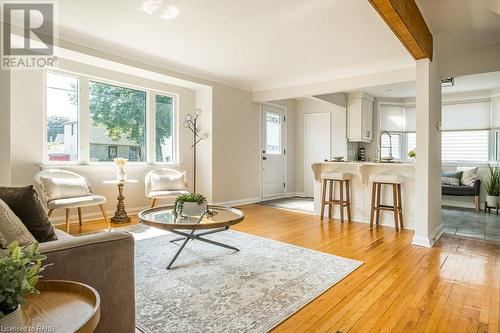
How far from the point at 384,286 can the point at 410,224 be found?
2260mm

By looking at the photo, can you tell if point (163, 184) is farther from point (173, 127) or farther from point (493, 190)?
point (493, 190)

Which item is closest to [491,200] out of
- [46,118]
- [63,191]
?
[63,191]

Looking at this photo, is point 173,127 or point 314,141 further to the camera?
point 314,141

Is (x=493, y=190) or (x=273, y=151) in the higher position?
(x=273, y=151)

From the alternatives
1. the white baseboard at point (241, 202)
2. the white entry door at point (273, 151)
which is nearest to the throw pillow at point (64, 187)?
the white baseboard at point (241, 202)

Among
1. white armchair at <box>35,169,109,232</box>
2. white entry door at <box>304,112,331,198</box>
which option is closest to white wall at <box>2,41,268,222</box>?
white armchair at <box>35,169,109,232</box>

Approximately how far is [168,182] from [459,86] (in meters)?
6.02

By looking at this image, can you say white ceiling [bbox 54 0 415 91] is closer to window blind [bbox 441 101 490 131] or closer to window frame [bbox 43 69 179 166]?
window frame [bbox 43 69 179 166]

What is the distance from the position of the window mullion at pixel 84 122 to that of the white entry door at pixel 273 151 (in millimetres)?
3562

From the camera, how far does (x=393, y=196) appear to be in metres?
4.24

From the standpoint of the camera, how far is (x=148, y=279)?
7.86 ft

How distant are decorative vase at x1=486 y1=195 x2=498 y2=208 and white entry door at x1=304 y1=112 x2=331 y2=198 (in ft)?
10.4

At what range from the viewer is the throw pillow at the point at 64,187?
3541 millimetres

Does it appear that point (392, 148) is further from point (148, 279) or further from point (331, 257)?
point (148, 279)
